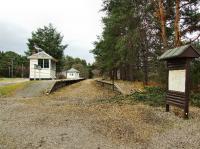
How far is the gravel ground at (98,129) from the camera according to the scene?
23.5 feet

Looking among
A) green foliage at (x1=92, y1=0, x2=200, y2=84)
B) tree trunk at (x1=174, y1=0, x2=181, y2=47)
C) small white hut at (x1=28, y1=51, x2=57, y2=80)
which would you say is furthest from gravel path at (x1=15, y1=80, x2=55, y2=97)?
small white hut at (x1=28, y1=51, x2=57, y2=80)

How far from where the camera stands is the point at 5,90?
21.5 meters

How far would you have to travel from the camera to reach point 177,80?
458 inches

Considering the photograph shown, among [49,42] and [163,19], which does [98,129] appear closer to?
[163,19]

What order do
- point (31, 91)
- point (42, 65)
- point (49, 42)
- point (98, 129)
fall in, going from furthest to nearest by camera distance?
point (49, 42) < point (42, 65) < point (31, 91) < point (98, 129)

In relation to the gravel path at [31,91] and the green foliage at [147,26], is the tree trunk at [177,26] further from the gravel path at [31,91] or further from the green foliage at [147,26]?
the gravel path at [31,91]

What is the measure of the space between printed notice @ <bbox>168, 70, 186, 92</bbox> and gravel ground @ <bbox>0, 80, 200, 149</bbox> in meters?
0.93

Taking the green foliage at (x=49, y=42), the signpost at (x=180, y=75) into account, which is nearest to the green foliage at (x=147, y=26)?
the signpost at (x=180, y=75)

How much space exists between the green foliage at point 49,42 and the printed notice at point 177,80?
135 ft

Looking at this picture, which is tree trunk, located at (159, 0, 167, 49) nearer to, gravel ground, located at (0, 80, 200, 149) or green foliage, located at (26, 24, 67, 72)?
gravel ground, located at (0, 80, 200, 149)

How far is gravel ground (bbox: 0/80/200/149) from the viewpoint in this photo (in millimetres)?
7164

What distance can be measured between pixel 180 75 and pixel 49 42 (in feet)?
144

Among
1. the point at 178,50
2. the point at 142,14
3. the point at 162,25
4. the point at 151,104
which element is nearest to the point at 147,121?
the point at 178,50

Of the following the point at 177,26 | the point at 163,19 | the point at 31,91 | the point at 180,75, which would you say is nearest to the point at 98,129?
the point at 180,75
